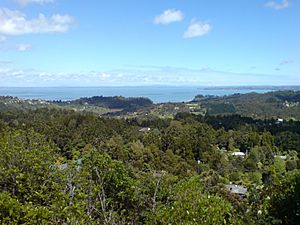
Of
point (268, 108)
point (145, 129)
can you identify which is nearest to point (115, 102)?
point (268, 108)

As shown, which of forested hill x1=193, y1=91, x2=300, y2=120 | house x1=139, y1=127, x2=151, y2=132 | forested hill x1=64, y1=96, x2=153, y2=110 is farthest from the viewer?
forested hill x1=64, y1=96, x2=153, y2=110

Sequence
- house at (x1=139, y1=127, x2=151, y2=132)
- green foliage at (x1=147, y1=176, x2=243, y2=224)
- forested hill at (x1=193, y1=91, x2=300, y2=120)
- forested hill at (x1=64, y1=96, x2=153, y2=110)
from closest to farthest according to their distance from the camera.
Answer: green foliage at (x1=147, y1=176, x2=243, y2=224) < house at (x1=139, y1=127, x2=151, y2=132) < forested hill at (x1=193, y1=91, x2=300, y2=120) < forested hill at (x1=64, y1=96, x2=153, y2=110)

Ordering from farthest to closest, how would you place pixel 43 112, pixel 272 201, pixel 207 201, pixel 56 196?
pixel 43 112 → pixel 272 201 → pixel 56 196 → pixel 207 201

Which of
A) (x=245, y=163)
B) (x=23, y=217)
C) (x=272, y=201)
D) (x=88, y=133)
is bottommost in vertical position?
(x=245, y=163)

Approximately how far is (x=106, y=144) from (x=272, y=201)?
35181mm

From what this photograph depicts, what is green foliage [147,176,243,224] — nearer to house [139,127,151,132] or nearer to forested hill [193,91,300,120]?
house [139,127,151,132]

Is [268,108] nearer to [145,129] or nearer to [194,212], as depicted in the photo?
[145,129]

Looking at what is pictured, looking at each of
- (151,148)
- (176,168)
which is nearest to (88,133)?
(151,148)

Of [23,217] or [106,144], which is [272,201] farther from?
[106,144]

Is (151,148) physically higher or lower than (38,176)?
lower

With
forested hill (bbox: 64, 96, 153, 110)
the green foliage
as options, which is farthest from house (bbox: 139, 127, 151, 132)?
forested hill (bbox: 64, 96, 153, 110)

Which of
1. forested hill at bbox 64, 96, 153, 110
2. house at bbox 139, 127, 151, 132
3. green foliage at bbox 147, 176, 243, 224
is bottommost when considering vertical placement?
house at bbox 139, 127, 151, 132

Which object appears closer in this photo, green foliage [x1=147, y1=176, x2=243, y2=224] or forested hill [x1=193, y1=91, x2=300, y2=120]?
green foliage [x1=147, y1=176, x2=243, y2=224]

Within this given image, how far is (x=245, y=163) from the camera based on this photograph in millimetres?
44438
